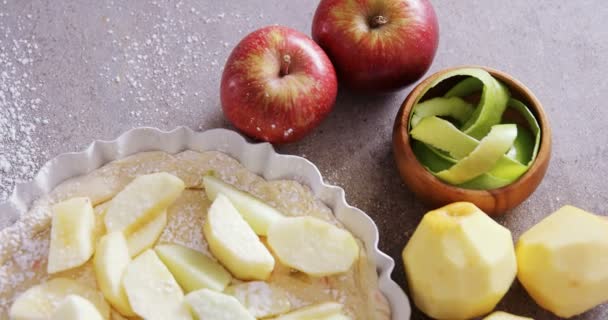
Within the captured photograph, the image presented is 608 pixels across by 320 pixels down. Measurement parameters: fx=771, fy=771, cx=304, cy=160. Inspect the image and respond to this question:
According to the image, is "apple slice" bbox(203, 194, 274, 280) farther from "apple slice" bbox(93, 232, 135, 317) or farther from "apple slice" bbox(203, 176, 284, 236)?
"apple slice" bbox(93, 232, 135, 317)

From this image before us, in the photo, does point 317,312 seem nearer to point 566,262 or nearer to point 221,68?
point 566,262

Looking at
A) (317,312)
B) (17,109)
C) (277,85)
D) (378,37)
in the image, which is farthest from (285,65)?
(17,109)

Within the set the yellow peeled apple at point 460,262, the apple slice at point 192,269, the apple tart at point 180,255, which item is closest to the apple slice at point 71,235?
the apple tart at point 180,255

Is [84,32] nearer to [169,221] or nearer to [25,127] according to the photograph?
[25,127]

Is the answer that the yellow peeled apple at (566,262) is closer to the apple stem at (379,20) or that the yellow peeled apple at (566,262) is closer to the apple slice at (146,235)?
the apple stem at (379,20)

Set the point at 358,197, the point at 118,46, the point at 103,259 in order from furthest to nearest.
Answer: the point at 118,46 < the point at 358,197 < the point at 103,259

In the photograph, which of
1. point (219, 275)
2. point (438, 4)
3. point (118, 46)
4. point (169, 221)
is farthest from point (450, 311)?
point (118, 46)
